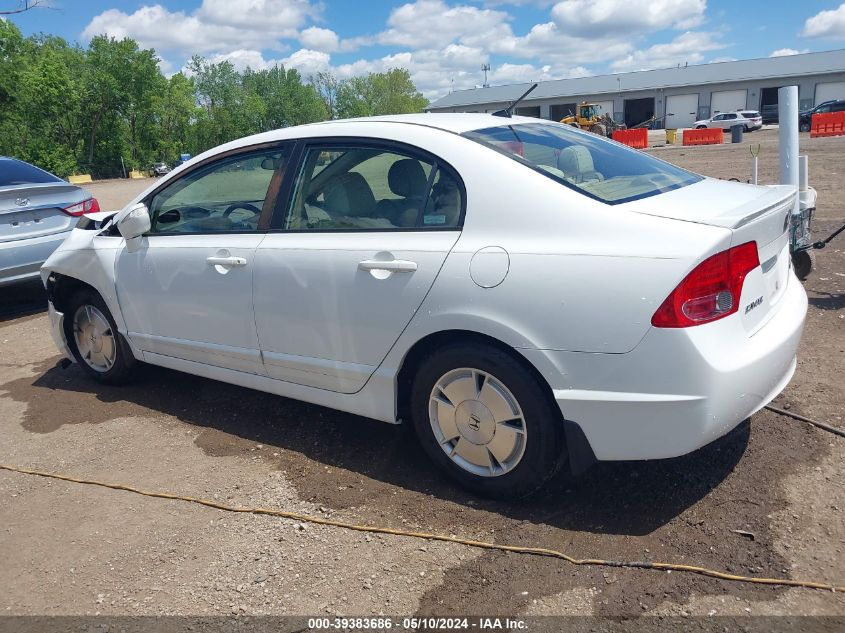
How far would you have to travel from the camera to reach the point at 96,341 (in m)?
4.98

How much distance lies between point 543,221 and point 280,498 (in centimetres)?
182

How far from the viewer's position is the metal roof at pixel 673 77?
5928cm

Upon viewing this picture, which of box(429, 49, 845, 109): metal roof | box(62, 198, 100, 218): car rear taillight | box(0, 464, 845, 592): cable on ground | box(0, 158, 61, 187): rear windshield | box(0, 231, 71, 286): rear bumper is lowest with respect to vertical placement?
box(0, 464, 845, 592): cable on ground

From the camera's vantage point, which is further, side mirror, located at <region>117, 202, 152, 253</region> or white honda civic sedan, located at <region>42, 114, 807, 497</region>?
side mirror, located at <region>117, 202, 152, 253</region>

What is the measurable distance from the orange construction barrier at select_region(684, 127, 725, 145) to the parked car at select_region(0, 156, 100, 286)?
108 ft

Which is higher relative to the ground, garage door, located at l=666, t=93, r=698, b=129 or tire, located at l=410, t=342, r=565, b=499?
garage door, located at l=666, t=93, r=698, b=129

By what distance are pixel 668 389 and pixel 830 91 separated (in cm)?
6532

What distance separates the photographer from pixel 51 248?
287 inches

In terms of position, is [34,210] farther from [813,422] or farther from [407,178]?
[813,422]

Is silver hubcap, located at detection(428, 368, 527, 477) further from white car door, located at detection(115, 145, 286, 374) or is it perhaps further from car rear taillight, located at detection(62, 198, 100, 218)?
car rear taillight, located at detection(62, 198, 100, 218)

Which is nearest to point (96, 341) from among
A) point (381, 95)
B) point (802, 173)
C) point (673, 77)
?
point (802, 173)

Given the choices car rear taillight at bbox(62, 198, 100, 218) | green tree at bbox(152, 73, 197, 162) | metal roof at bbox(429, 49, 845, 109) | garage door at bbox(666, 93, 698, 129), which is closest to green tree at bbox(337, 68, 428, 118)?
metal roof at bbox(429, 49, 845, 109)

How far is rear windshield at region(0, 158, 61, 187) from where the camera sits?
24.4 ft

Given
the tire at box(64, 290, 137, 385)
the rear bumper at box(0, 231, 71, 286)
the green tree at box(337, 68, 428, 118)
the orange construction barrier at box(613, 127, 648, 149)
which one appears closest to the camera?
the tire at box(64, 290, 137, 385)
